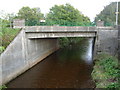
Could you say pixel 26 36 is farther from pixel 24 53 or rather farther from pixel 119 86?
pixel 119 86

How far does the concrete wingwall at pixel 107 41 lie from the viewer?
17.9m

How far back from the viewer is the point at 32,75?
15.5 m

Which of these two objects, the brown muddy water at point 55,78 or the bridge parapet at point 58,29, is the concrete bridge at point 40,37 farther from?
the brown muddy water at point 55,78

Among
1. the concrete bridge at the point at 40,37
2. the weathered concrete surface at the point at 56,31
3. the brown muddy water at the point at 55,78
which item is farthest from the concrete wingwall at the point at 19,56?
the weathered concrete surface at the point at 56,31

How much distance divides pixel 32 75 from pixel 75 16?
69.5ft

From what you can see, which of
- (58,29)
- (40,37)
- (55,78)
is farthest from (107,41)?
(40,37)

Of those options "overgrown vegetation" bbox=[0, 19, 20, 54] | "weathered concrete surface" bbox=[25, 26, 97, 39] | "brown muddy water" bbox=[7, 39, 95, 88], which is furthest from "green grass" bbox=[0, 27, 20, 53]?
"brown muddy water" bbox=[7, 39, 95, 88]

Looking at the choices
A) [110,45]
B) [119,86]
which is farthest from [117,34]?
[119,86]

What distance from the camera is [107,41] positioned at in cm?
1817

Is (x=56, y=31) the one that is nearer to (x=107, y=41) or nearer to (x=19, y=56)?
(x=19, y=56)

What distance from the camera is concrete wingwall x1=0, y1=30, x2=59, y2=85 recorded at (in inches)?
505

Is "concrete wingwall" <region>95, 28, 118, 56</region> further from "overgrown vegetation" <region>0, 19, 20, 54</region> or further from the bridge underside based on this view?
"overgrown vegetation" <region>0, 19, 20, 54</region>

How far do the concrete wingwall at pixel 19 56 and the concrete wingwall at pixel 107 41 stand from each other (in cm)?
910

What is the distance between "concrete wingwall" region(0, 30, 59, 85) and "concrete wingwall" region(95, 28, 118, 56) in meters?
9.10
